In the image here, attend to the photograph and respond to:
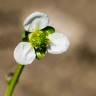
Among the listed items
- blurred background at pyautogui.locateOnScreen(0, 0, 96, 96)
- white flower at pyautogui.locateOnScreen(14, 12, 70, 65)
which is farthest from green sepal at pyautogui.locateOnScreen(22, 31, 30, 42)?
blurred background at pyautogui.locateOnScreen(0, 0, 96, 96)

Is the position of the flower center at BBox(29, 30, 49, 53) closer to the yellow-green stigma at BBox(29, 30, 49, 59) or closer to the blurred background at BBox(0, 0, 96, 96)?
the yellow-green stigma at BBox(29, 30, 49, 59)

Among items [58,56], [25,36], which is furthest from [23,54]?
[58,56]

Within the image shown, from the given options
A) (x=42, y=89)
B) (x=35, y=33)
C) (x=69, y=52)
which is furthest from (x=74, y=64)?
(x=35, y=33)

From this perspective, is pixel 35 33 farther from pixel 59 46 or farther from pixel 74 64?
pixel 74 64

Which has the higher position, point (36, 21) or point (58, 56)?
point (36, 21)

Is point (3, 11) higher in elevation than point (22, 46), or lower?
lower

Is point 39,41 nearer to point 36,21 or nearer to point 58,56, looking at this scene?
point 36,21

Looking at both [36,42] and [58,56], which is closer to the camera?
[36,42]
